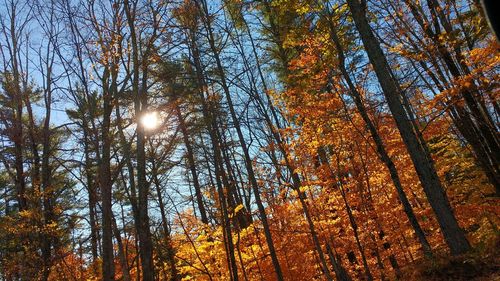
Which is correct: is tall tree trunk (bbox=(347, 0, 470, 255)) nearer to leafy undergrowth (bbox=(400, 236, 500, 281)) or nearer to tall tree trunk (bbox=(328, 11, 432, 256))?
leafy undergrowth (bbox=(400, 236, 500, 281))

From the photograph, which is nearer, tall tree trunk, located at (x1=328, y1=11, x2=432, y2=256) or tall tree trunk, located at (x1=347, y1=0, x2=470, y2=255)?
tall tree trunk, located at (x1=347, y1=0, x2=470, y2=255)

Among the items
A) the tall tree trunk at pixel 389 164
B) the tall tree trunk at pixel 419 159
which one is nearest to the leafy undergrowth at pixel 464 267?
the tall tree trunk at pixel 419 159

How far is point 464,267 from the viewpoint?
7.21 m

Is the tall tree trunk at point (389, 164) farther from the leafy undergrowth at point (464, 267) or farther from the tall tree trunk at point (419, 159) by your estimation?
the tall tree trunk at point (419, 159)

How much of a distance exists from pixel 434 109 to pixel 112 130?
8714 millimetres

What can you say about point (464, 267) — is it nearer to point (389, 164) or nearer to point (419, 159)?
point (419, 159)

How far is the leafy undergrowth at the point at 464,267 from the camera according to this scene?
703 centimetres

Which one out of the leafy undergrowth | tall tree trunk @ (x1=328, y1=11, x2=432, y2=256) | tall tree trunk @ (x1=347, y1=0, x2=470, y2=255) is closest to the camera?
the leafy undergrowth

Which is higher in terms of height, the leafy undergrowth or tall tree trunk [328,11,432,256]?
tall tree trunk [328,11,432,256]

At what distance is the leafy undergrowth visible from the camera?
7.03 metres

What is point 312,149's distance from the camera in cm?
1147

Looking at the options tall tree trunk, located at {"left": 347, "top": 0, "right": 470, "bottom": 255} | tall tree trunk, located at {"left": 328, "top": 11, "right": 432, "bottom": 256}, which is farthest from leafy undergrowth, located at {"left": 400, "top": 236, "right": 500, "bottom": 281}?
tall tree trunk, located at {"left": 328, "top": 11, "right": 432, "bottom": 256}

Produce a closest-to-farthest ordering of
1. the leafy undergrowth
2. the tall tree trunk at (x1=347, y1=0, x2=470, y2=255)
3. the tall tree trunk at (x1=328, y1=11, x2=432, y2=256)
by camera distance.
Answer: the leafy undergrowth < the tall tree trunk at (x1=347, y1=0, x2=470, y2=255) < the tall tree trunk at (x1=328, y1=11, x2=432, y2=256)

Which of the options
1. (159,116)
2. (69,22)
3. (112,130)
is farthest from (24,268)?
(69,22)
